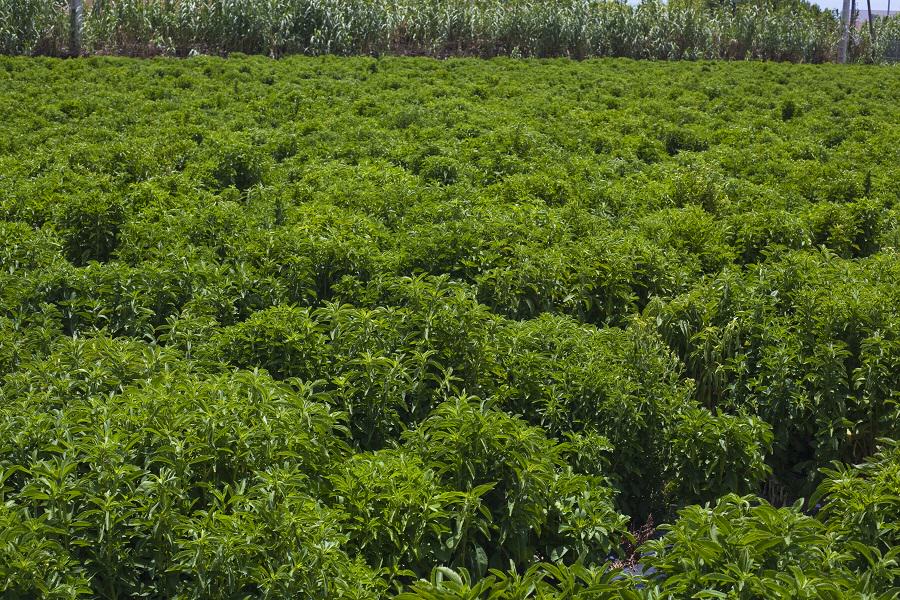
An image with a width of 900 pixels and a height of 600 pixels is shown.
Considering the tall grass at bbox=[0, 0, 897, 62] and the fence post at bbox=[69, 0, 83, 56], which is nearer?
the fence post at bbox=[69, 0, 83, 56]

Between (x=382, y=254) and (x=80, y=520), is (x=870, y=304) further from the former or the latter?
(x=80, y=520)

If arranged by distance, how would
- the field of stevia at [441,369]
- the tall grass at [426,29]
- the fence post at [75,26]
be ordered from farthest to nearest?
the tall grass at [426,29] → the fence post at [75,26] → the field of stevia at [441,369]

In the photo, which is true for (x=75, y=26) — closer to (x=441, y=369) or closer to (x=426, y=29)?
(x=426, y=29)

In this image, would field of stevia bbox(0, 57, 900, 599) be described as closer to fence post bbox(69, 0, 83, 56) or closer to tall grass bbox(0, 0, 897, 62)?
fence post bbox(69, 0, 83, 56)

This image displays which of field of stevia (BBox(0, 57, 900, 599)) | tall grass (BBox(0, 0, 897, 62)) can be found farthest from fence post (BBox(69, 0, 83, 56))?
field of stevia (BBox(0, 57, 900, 599))

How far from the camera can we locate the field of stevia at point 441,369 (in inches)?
155

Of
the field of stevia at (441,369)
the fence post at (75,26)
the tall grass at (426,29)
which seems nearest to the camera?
the field of stevia at (441,369)

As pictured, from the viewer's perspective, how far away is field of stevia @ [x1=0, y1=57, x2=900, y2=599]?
3.94 m

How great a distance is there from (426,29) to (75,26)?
473 inches

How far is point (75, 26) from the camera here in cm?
2573

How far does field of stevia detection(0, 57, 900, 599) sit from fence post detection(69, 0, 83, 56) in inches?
588

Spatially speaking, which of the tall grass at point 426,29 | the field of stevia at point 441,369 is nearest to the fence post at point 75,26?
the tall grass at point 426,29

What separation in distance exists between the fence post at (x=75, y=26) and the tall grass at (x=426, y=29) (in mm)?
244

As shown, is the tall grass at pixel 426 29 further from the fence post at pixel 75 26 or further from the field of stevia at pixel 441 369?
the field of stevia at pixel 441 369
